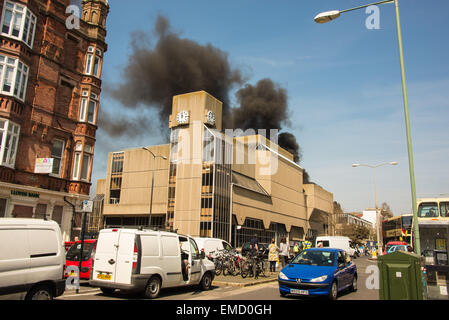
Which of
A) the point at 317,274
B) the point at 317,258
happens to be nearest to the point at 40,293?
the point at 317,274

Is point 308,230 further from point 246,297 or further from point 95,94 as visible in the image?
point 246,297

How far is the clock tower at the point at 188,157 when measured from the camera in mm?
41562

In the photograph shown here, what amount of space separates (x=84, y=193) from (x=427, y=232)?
55.8 feet

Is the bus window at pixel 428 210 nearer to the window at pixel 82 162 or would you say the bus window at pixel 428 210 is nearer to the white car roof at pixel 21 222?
the white car roof at pixel 21 222

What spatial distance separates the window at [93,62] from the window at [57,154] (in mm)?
4747

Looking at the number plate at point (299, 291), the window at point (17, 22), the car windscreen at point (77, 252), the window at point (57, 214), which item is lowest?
the number plate at point (299, 291)

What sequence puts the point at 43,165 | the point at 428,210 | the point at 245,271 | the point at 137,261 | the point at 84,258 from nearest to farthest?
the point at 137,261, the point at 84,258, the point at 428,210, the point at 245,271, the point at 43,165

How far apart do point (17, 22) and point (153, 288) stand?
1494 centimetres

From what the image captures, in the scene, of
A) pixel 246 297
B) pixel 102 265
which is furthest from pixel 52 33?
pixel 246 297

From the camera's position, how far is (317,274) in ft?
32.9

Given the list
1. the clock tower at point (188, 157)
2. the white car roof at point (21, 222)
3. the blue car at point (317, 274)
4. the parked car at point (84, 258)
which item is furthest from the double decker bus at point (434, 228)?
the clock tower at point (188, 157)

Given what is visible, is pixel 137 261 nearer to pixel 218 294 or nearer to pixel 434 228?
pixel 218 294

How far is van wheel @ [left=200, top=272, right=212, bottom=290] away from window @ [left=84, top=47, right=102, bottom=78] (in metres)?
14.8
